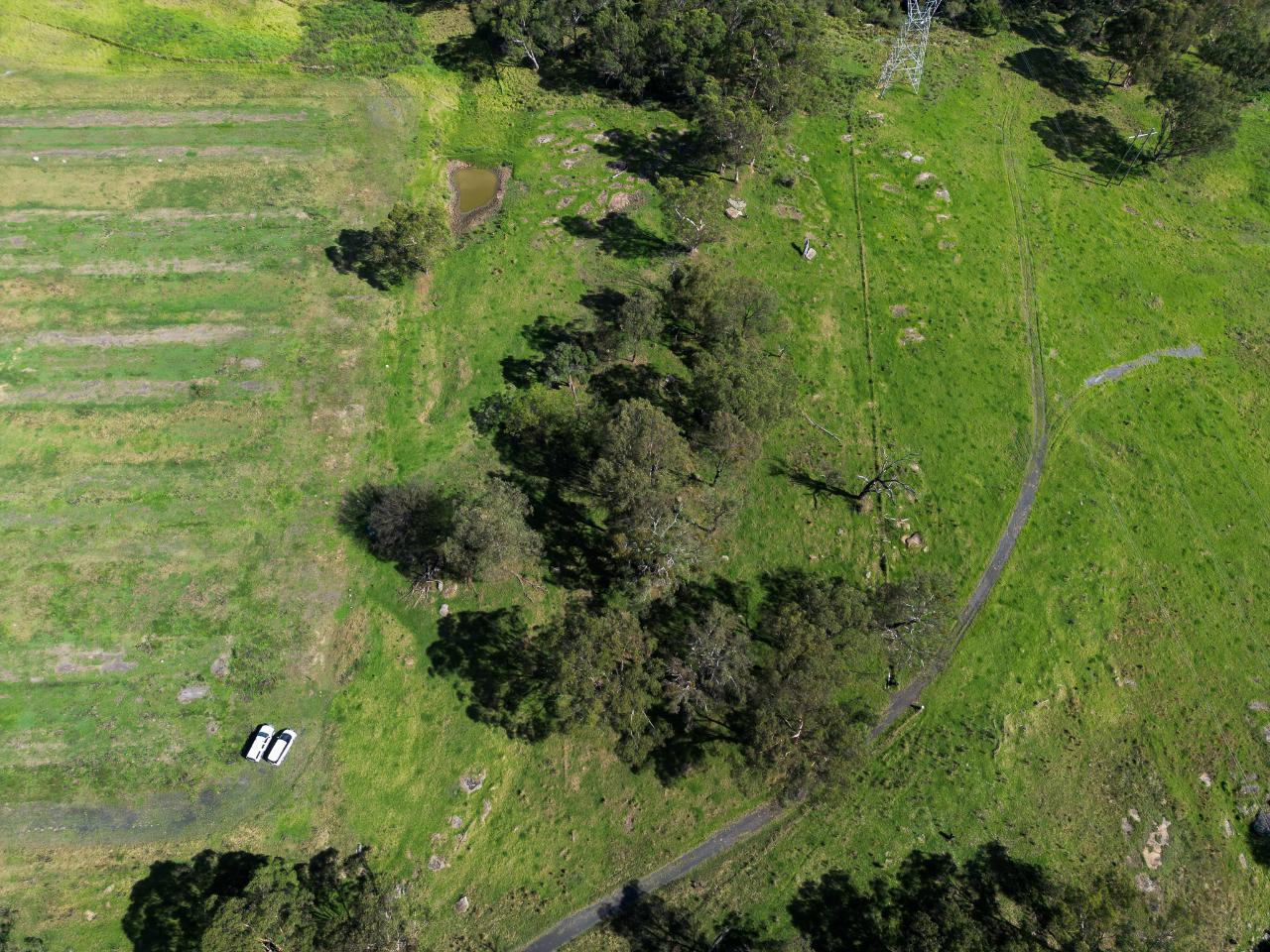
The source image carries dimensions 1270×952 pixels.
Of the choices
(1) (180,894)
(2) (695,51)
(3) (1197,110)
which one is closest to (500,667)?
(1) (180,894)

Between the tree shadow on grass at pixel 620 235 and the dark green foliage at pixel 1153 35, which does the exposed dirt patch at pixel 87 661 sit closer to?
the tree shadow on grass at pixel 620 235

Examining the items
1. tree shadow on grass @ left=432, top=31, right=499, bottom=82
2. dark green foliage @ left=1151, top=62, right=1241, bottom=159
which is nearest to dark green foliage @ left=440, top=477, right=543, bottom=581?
tree shadow on grass @ left=432, top=31, right=499, bottom=82

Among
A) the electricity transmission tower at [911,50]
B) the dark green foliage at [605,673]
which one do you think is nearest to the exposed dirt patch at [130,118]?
the dark green foliage at [605,673]

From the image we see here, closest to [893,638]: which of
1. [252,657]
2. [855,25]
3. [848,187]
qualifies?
[252,657]

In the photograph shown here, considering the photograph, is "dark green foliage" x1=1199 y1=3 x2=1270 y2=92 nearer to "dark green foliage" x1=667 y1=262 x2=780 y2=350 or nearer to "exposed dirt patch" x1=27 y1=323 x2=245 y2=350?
"dark green foliage" x1=667 y1=262 x2=780 y2=350

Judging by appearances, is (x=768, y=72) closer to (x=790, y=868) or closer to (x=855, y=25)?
(x=855, y=25)

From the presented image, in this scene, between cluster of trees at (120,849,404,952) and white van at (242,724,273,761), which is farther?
white van at (242,724,273,761)
